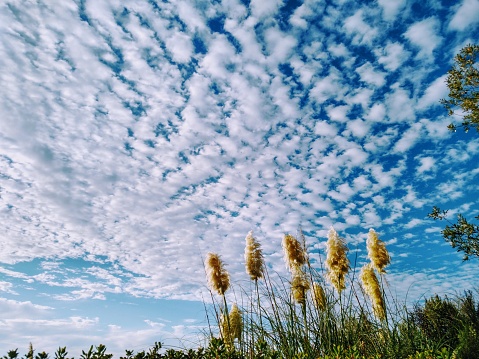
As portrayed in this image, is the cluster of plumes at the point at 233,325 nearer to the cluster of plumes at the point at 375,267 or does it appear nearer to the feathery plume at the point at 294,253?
the feathery plume at the point at 294,253

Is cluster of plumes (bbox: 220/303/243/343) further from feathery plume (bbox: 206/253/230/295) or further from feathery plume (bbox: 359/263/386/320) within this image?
feathery plume (bbox: 359/263/386/320)

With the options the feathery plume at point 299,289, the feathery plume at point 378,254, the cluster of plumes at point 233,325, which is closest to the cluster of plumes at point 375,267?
the feathery plume at point 378,254

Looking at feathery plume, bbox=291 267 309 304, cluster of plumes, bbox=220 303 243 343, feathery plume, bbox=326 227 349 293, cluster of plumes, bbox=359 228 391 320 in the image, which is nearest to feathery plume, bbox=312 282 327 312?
feathery plume, bbox=291 267 309 304

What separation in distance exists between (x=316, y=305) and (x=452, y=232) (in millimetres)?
5382

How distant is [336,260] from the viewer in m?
7.82

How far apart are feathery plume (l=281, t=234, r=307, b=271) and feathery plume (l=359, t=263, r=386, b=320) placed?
81.9 inches

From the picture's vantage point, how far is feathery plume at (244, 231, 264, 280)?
320 inches

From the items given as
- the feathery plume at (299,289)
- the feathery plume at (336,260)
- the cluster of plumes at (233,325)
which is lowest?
the cluster of plumes at (233,325)

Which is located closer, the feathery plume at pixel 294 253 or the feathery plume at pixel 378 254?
the feathery plume at pixel 294 253

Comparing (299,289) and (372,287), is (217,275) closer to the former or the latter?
(299,289)

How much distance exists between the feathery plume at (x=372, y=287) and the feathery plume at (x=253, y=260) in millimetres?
2652

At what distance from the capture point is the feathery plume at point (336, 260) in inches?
304

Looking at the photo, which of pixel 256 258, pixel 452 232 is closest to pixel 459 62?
pixel 452 232

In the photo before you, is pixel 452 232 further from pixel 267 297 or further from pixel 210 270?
pixel 210 270
